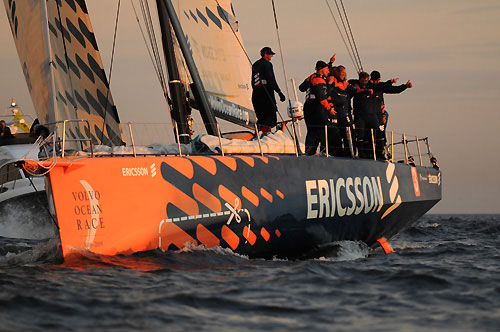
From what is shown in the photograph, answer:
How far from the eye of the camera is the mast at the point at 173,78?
10.1m

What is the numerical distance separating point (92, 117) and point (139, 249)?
328 cm

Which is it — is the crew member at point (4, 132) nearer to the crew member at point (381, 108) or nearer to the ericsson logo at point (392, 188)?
the crew member at point (381, 108)

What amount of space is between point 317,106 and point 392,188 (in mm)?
1782

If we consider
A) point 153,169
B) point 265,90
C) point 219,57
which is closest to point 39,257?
point 153,169

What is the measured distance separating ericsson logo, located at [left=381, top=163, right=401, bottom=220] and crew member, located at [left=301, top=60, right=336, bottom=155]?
1.25 m

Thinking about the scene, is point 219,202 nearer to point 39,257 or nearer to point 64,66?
point 39,257

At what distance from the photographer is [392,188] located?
11.4 metres

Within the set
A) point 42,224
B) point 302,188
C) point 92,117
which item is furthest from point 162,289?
point 42,224

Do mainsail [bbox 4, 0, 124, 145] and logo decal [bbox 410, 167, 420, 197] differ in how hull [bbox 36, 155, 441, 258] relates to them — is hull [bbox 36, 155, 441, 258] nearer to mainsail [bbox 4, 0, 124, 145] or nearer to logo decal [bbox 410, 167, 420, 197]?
logo decal [bbox 410, 167, 420, 197]

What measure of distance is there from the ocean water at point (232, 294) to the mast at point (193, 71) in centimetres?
239

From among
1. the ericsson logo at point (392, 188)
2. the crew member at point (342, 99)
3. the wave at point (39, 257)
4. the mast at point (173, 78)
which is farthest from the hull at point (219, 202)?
the mast at point (173, 78)

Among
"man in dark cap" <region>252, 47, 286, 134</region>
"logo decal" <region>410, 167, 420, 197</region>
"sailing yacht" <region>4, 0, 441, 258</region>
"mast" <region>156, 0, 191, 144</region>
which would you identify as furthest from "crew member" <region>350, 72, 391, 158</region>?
"mast" <region>156, 0, 191, 144</region>

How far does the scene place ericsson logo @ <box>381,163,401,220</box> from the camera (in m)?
11.4

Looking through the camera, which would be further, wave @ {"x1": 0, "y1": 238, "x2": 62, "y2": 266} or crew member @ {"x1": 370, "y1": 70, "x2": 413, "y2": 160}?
crew member @ {"x1": 370, "y1": 70, "x2": 413, "y2": 160}
